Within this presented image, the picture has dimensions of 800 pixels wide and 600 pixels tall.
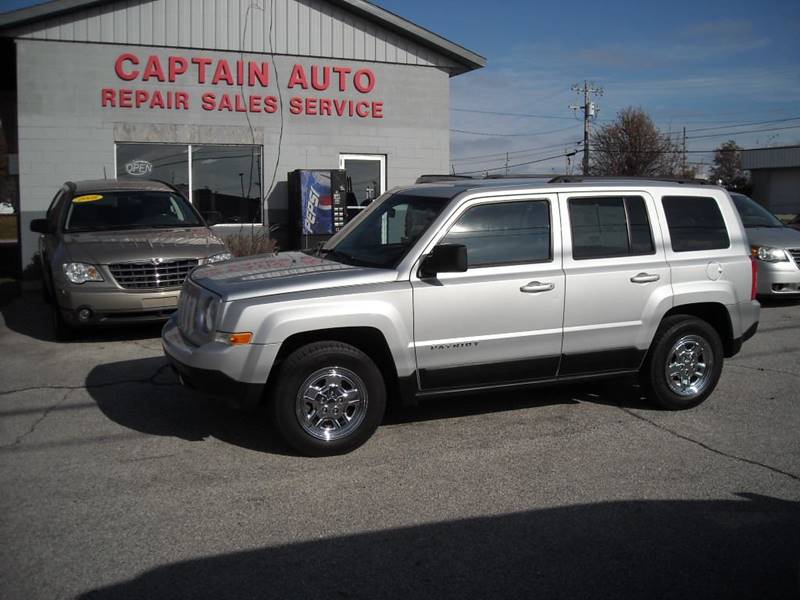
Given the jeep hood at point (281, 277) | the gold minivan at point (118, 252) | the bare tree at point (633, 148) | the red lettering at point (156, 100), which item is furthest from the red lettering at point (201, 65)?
the bare tree at point (633, 148)

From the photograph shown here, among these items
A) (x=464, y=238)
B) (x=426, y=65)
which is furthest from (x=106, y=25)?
(x=464, y=238)

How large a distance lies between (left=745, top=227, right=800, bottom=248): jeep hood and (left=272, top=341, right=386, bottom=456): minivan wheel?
8.62 meters

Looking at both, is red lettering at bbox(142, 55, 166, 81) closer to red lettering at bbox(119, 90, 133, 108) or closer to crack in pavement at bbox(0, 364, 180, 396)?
red lettering at bbox(119, 90, 133, 108)

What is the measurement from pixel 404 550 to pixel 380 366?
6.07ft

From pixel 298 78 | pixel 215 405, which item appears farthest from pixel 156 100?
pixel 215 405

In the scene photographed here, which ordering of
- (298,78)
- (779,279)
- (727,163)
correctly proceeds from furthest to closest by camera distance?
(727,163), (298,78), (779,279)

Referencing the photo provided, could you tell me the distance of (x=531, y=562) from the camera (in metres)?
4.00

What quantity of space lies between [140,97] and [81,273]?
650 cm

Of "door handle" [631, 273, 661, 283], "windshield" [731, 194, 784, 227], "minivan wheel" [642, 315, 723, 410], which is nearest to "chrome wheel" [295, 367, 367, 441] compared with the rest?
"door handle" [631, 273, 661, 283]

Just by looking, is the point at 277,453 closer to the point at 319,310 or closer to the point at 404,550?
the point at 319,310

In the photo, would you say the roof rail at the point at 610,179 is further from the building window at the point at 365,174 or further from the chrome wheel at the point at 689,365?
the building window at the point at 365,174

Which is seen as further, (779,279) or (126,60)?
(126,60)

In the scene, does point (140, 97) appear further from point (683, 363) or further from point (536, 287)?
point (683, 363)

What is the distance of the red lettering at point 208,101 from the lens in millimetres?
14602
